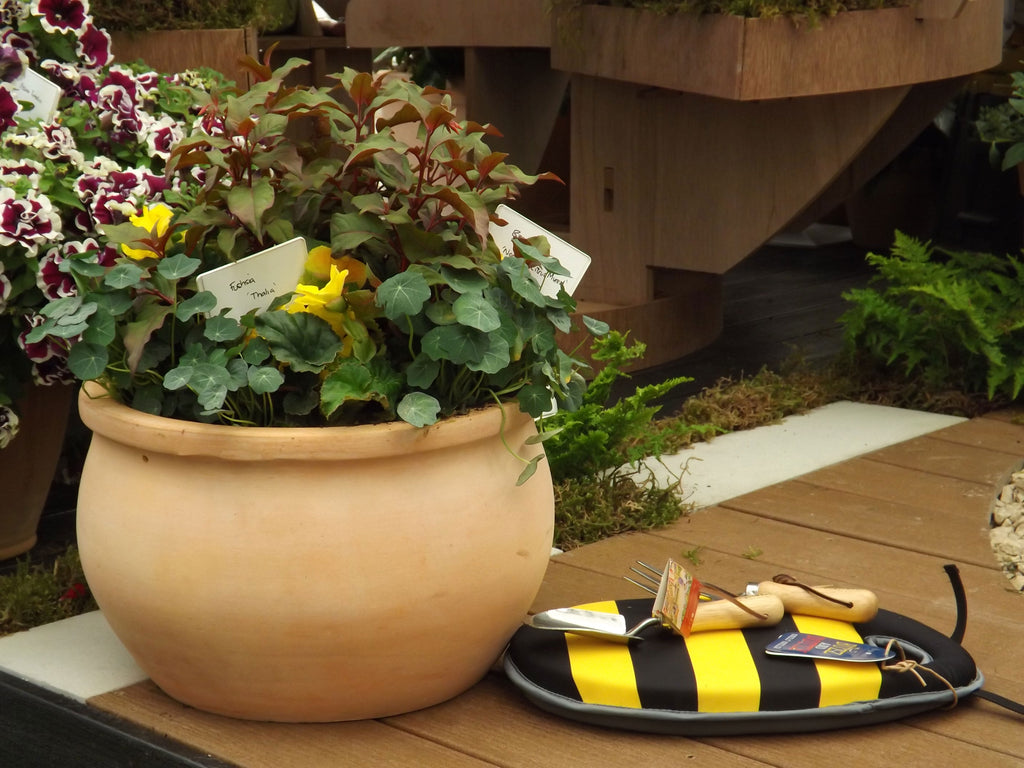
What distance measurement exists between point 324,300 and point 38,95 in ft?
2.99

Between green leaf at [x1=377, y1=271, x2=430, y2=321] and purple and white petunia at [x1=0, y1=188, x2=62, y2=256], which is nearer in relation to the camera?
green leaf at [x1=377, y1=271, x2=430, y2=321]

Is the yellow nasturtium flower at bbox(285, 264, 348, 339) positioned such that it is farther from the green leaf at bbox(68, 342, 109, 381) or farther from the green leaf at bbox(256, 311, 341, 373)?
the green leaf at bbox(68, 342, 109, 381)

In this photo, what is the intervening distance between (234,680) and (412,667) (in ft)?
0.73

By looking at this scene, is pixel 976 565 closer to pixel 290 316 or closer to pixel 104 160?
pixel 290 316

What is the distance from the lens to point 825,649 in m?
1.69

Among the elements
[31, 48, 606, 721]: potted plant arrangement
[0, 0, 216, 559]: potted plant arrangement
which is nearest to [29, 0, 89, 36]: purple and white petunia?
[0, 0, 216, 559]: potted plant arrangement

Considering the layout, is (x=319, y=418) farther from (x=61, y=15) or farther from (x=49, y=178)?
(x=61, y=15)

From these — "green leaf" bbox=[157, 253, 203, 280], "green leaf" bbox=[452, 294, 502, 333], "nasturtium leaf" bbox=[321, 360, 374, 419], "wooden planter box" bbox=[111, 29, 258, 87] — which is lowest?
"nasturtium leaf" bbox=[321, 360, 374, 419]

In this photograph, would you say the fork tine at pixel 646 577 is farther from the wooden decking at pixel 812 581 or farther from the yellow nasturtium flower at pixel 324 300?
the yellow nasturtium flower at pixel 324 300

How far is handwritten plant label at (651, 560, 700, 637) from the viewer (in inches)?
66.1

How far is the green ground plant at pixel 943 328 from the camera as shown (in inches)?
126

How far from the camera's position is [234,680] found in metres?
1.61

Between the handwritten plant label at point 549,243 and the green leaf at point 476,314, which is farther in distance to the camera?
the handwritten plant label at point 549,243

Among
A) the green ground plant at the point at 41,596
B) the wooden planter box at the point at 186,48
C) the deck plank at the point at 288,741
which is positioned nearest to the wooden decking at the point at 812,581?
the deck plank at the point at 288,741
